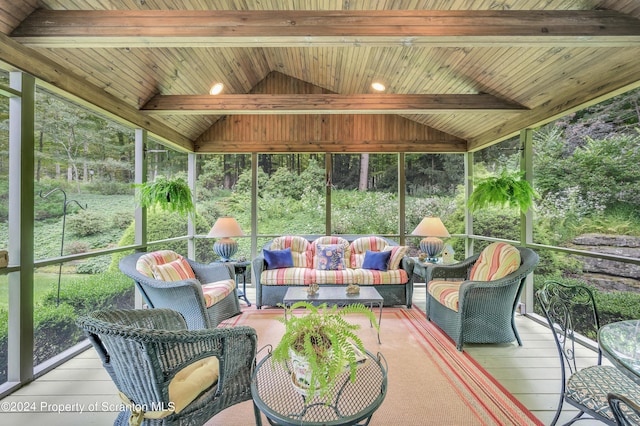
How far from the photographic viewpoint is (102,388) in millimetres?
2332

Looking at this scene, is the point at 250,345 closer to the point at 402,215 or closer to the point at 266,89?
the point at 402,215

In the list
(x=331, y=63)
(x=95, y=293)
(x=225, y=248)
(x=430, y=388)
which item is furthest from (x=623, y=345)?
(x=95, y=293)

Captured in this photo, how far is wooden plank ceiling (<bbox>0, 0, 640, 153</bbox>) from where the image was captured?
2.21m

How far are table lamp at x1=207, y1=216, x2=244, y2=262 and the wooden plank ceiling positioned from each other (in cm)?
156

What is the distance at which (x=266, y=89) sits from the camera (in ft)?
17.8

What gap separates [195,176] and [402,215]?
3978mm

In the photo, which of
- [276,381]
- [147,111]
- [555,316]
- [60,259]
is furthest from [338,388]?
[147,111]

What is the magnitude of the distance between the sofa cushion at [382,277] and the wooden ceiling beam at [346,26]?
2908 millimetres

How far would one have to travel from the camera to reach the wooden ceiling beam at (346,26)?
2.20 meters

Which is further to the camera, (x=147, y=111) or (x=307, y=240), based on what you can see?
(x=307, y=240)

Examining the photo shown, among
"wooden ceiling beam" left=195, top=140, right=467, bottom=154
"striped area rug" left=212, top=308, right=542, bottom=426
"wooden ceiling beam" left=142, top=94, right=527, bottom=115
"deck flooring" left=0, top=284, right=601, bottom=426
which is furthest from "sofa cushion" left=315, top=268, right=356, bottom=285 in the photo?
"wooden ceiling beam" left=195, top=140, right=467, bottom=154

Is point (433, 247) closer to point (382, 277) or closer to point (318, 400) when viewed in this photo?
point (382, 277)

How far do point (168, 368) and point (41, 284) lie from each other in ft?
8.44

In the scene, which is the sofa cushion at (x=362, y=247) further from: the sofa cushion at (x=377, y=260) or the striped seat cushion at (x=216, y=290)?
the striped seat cushion at (x=216, y=290)
